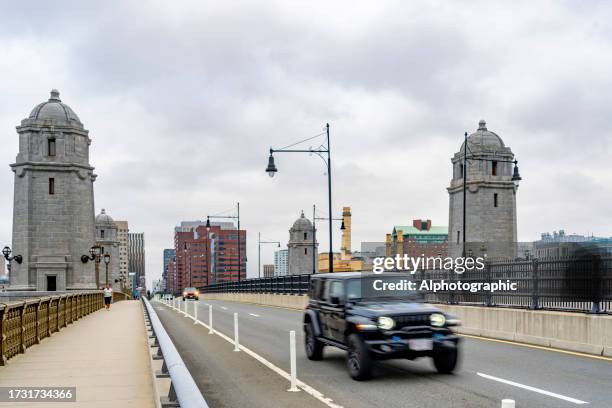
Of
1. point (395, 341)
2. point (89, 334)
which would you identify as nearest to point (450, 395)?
point (395, 341)

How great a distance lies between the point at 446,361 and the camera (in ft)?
35.9

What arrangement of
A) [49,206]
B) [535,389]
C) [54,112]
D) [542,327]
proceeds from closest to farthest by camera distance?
[535,389] < [542,327] < [49,206] < [54,112]

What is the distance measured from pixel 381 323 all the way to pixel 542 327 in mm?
6483

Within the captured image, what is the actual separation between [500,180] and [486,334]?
56.3 metres

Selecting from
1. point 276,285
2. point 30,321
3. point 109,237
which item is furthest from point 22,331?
point 109,237

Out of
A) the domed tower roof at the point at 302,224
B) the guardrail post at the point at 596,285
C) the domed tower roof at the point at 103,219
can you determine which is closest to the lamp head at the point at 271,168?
the guardrail post at the point at 596,285

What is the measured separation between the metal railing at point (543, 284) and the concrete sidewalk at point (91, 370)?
17.8 ft

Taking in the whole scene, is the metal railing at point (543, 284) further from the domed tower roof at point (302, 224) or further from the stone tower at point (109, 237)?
the stone tower at point (109, 237)

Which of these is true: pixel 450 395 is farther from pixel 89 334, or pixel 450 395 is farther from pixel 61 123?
pixel 61 123

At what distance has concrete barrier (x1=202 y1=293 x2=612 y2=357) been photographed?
13.3 meters

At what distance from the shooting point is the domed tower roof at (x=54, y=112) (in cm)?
7219

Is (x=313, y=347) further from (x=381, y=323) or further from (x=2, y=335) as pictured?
(x=2, y=335)

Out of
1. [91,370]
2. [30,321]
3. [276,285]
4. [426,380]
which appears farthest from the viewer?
[276,285]

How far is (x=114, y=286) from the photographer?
117 metres
